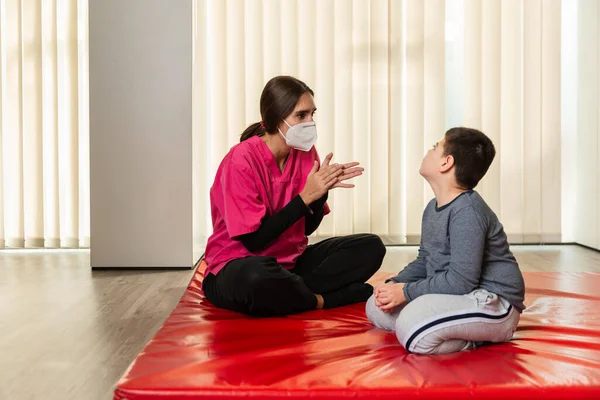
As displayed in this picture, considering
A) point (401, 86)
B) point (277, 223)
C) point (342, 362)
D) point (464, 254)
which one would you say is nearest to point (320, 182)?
point (277, 223)

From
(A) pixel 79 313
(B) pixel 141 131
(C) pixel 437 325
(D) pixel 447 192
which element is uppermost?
(B) pixel 141 131

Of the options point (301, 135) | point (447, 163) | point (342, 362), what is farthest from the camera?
point (301, 135)

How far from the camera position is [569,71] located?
5.00 metres

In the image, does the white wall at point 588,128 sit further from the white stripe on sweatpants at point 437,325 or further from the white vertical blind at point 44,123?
the white vertical blind at point 44,123

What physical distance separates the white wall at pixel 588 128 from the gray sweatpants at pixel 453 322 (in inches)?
114

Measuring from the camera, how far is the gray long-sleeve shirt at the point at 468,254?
207 centimetres

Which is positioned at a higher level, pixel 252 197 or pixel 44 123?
pixel 44 123

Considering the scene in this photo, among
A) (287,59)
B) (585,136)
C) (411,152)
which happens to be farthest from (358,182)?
(585,136)

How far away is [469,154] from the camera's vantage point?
2152 millimetres

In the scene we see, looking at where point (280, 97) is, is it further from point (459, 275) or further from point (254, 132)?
point (459, 275)

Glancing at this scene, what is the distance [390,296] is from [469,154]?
470 millimetres

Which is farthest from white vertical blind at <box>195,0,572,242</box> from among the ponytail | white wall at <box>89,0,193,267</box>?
the ponytail

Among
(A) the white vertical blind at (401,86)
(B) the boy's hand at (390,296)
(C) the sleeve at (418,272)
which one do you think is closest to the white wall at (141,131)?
(A) the white vertical blind at (401,86)

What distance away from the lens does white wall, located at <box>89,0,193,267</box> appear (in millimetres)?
4023
